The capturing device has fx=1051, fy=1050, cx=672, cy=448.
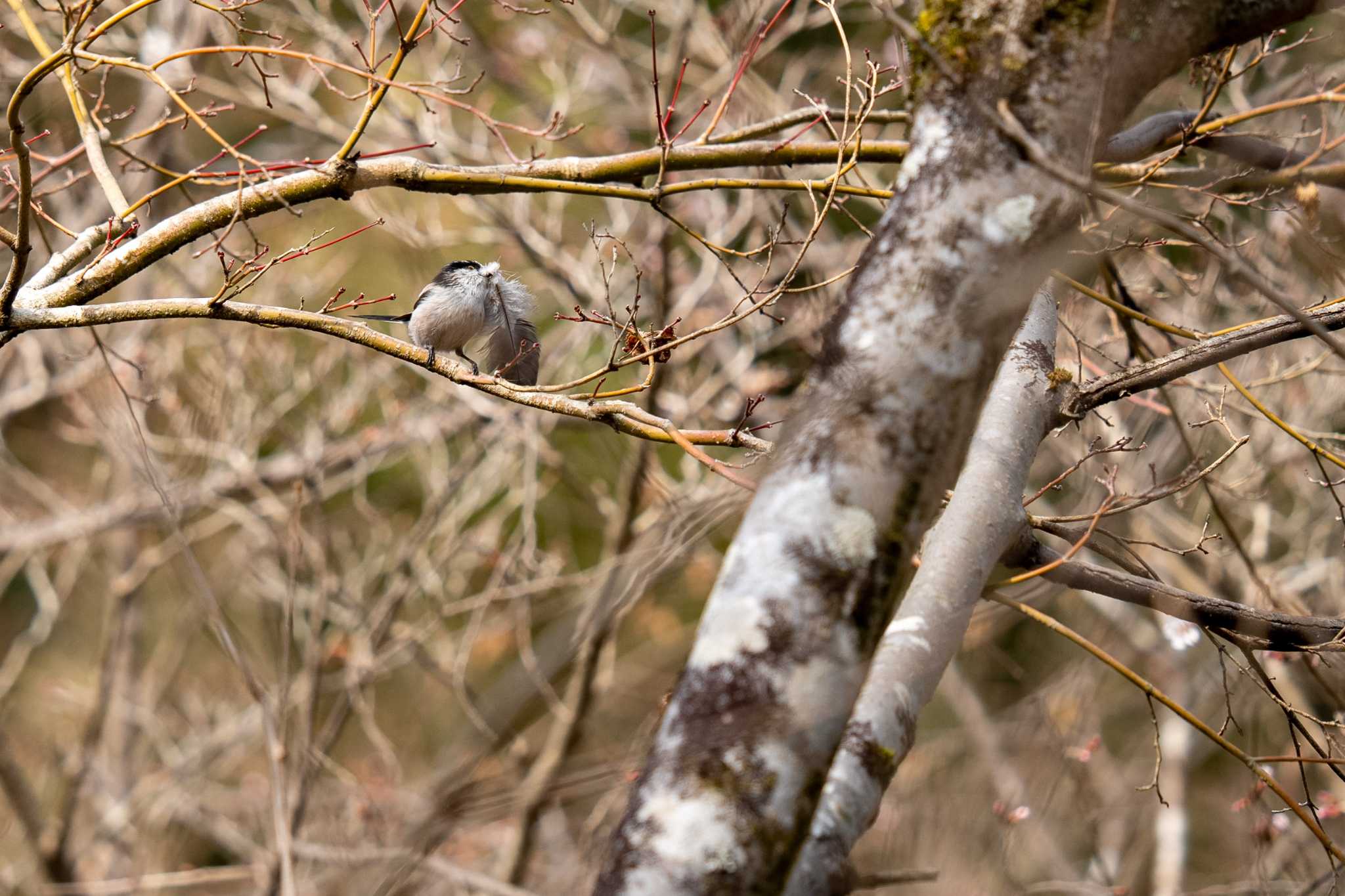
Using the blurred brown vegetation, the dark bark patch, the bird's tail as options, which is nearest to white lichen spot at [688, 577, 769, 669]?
the dark bark patch

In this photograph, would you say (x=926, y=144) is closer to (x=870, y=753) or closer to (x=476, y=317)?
(x=870, y=753)

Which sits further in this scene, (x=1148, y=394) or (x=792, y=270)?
(x=1148, y=394)

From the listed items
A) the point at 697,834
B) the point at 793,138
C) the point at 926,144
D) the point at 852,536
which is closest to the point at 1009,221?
the point at 926,144

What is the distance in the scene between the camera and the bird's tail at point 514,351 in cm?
317

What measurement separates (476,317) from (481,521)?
402 centimetres

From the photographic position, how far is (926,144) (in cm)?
133

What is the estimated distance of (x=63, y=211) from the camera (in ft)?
23.4

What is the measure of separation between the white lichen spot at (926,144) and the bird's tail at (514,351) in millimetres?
1921

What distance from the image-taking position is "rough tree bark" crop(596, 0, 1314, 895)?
1144 mm

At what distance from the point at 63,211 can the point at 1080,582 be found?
732cm

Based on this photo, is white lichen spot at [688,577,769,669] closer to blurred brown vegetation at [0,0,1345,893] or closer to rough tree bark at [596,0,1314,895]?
rough tree bark at [596,0,1314,895]

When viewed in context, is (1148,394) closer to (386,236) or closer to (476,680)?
(476,680)

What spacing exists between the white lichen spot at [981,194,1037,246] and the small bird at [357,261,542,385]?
2063 mm

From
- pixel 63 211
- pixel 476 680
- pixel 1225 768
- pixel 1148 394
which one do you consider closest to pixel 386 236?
pixel 63 211
